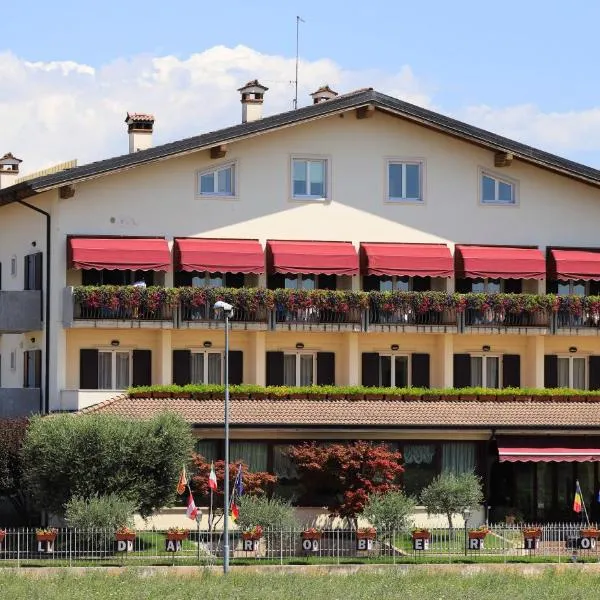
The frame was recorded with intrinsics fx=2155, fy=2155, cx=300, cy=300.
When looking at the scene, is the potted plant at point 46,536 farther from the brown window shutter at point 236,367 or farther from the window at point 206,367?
the brown window shutter at point 236,367

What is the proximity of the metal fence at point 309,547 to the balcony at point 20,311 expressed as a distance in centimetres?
984

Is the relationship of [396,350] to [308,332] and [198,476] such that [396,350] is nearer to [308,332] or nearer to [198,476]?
[308,332]

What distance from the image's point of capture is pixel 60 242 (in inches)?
2896

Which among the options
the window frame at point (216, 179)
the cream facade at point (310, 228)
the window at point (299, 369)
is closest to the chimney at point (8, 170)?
the cream facade at point (310, 228)

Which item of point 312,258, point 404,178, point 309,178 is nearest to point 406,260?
point 312,258

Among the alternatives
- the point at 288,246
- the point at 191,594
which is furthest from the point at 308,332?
the point at 191,594

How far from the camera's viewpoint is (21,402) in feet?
246

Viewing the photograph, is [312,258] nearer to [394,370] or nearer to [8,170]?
[394,370]

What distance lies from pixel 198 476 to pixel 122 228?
31.4 feet

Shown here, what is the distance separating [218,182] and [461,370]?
11131mm

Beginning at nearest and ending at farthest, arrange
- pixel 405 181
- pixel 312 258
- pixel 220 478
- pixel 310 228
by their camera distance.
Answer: pixel 220 478 < pixel 312 258 < pixel 310 228 < pixel 405 181

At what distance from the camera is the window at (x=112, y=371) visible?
245 ft

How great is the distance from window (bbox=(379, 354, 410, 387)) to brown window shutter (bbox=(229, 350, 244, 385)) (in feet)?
16.8

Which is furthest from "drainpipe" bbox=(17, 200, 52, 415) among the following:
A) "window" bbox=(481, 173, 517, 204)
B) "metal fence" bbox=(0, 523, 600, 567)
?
"window" bbox=(481, 173, 517, 204)
